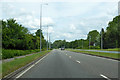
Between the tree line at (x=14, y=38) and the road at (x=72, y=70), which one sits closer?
the road at (x=72, y=70)

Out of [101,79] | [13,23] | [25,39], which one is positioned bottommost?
[101,79]

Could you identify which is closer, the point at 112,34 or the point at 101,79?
the point at 101,79

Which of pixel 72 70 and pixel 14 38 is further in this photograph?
pixel 14 38

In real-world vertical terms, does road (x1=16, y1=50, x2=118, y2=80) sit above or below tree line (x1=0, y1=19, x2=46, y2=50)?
below

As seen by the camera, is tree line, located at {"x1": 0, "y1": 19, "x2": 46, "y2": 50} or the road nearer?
the road

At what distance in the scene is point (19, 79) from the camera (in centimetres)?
813

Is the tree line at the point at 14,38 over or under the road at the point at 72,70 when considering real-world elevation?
over

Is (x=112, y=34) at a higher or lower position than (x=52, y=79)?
higher

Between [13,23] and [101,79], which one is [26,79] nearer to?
[101,79]

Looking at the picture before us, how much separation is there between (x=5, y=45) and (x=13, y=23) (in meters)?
13.7

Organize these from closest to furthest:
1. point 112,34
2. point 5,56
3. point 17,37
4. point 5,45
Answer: point 5,56 → point 5,45 → point 17,37 → point 112,34

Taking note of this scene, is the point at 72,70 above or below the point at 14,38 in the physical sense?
below

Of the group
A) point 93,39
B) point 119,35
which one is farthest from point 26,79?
point 93,39

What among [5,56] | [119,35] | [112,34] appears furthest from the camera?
[112,34]
